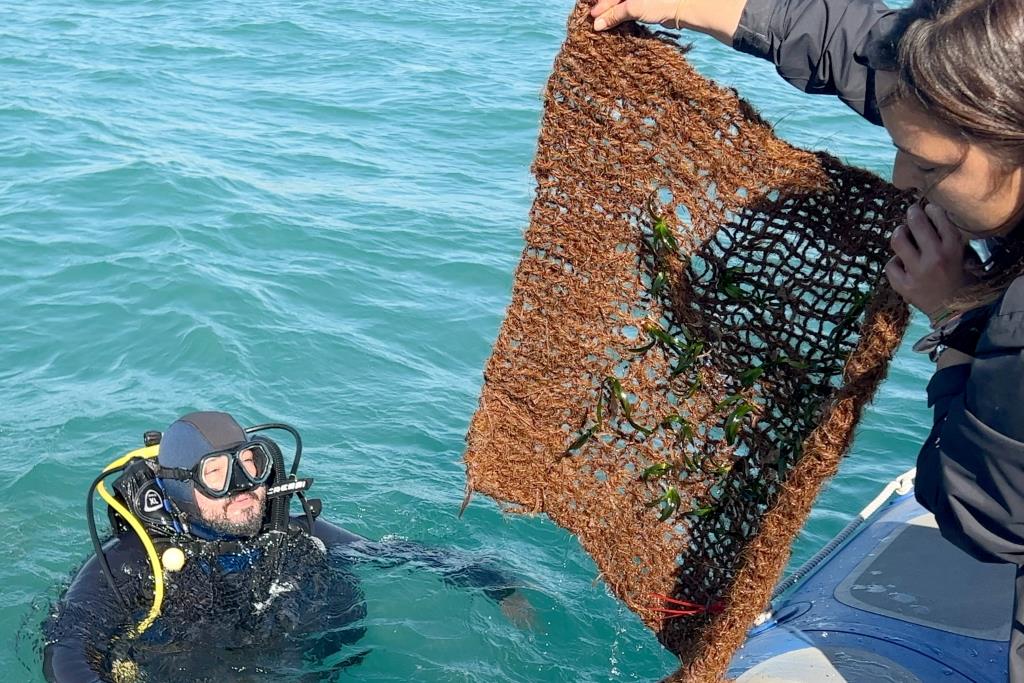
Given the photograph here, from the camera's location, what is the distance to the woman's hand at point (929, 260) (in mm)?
1795

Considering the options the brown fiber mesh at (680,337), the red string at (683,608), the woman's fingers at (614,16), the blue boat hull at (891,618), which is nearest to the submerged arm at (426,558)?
the blue boat hull at (891,618)

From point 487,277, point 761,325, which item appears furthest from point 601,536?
point 487,277

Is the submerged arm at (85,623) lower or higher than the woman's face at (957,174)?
lower

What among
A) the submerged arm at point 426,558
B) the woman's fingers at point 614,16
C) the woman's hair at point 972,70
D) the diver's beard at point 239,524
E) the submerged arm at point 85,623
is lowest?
the submerged arm at point 426,558

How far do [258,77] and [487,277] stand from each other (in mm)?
5492

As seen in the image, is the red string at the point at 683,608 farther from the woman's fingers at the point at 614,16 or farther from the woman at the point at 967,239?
the woman's fingers at the point at 614,16

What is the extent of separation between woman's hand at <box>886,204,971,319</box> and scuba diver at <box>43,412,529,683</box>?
9.24ft

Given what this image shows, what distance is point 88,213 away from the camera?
27.9ft

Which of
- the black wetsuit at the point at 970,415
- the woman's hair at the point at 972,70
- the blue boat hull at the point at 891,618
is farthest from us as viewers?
the blue boat hull at the point at 891,618

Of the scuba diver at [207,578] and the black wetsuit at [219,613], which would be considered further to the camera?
the scuba diver at [207,578]

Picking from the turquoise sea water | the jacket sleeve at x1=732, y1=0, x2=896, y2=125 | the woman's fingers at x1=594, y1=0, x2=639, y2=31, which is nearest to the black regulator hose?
the turquoise sea water

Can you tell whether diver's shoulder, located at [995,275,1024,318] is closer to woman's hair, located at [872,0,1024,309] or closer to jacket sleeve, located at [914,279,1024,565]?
jacket sleeve, located at [914,279,1024,565]

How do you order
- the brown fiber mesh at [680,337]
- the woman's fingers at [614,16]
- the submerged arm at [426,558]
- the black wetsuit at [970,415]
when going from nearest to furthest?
1. the black wetsuit at [970,415]
2. the brown fiber mesh at [680,337]
3. the woman's fingers at [614,16]
4. the submerged arm at [426,558]

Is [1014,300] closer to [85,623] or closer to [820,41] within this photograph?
[820,41]
